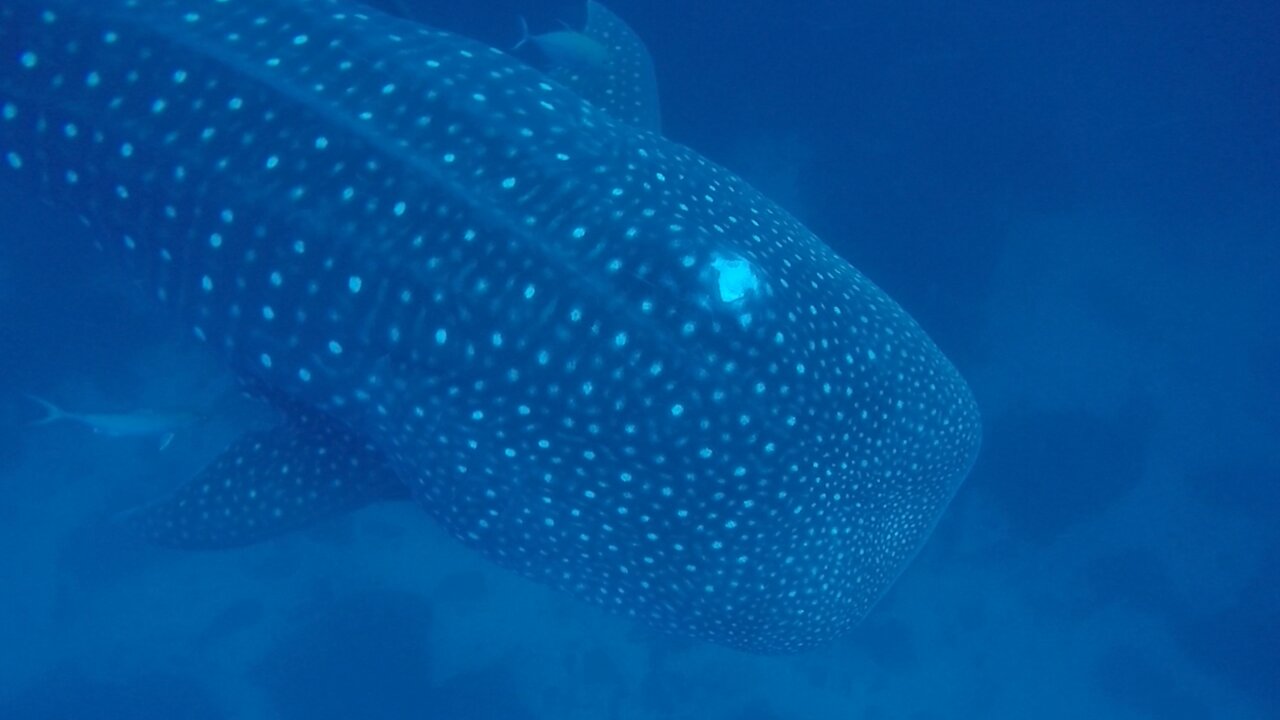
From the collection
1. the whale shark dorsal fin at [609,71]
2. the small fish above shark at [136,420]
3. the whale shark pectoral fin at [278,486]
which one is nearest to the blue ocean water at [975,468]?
the small fish above shark at [136,420]

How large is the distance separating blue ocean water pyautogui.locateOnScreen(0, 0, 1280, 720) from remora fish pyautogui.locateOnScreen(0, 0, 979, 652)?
3.88m

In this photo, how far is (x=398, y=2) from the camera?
5082 millimetres

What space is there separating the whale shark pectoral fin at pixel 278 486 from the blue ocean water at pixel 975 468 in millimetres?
3395

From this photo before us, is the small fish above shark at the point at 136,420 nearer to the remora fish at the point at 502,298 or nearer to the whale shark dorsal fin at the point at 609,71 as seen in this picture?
the remora fish at the point at 502,298

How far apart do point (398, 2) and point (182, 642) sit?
6181 millimetres

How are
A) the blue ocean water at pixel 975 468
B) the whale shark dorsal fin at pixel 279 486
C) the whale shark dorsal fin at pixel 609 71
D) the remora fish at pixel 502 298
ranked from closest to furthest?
1. the remora fish at pixel 502 298
2. the whale shark dorsal fin at pixel 279 486
3. the whale shark dorsal fin at pixel 609 71
4. the blue ocean water at pixel 975 468

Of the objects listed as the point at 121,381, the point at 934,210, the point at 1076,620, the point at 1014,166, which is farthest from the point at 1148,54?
the point at 121,381

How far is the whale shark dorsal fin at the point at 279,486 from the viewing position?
158 inches

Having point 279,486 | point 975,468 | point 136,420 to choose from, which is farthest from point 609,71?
point 975,468

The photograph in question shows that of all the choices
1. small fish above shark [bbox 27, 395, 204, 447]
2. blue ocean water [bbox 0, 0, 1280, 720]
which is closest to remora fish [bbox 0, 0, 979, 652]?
small fish above shark [bbox 27, 395, 204, 447]

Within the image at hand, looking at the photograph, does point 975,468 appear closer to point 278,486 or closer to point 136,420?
point 278,486

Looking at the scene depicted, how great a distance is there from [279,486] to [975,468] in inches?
245

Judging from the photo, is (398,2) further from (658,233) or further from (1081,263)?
(1081,263)

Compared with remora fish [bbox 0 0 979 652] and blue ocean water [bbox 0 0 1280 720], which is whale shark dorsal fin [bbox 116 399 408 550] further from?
blue ocean water [bbox 0 0 1280 720]
